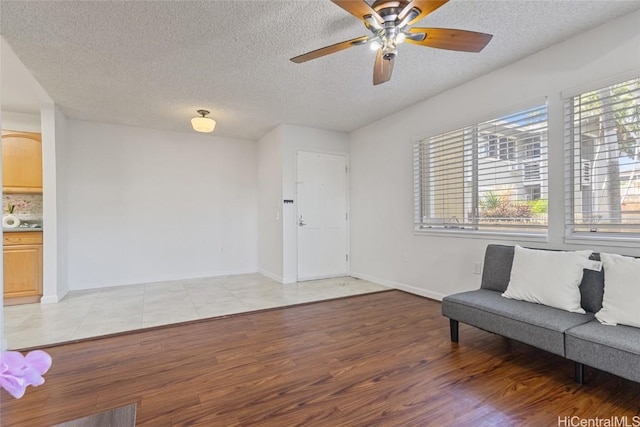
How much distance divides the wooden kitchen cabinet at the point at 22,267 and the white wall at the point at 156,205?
2.14 ft

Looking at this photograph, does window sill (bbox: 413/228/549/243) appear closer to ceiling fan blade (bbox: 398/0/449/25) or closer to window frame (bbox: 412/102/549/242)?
window frame (bbox: 412/102/549/242)

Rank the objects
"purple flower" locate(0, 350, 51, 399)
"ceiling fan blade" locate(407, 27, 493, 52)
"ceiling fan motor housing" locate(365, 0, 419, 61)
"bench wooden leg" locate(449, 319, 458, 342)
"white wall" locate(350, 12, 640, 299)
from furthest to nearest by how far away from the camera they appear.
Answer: "bench wooden leg" locate(449, 319, 458, 342) < "white wall" locate(350, 12, 640, 299) < "ceiling fan blade" locate(407, 27, 493, 52) < "ceiling fan motor housing" locate(365, 0, 419, 61) < "purple flower" locate(0, 350, 51, 399)

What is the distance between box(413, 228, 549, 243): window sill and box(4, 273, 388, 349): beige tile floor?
1179 mm

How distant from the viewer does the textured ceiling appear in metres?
2.26

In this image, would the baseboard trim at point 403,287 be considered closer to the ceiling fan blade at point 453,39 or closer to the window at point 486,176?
the window at point 486,176

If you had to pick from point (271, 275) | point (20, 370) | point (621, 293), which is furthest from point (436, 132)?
point (20, 370)

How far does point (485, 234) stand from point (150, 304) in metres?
4.07

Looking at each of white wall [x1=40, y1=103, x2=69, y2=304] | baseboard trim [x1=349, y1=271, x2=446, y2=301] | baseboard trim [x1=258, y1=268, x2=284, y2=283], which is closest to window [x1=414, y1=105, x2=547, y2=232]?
baseboard trim [x1=349, y1=271, x2=446, y2=301]

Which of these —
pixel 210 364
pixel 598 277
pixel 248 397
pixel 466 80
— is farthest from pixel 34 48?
pixel 598 277

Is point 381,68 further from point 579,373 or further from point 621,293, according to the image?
point 579,373

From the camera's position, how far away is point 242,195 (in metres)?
5.97

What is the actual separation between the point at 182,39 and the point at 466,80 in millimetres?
2941

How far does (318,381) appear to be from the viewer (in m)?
2.09

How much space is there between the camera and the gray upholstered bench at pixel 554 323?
1.76m
